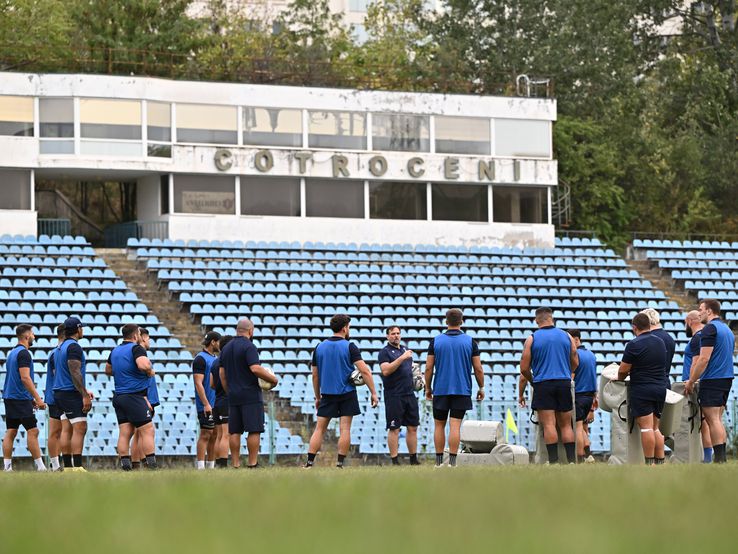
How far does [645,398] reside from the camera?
1598 cm

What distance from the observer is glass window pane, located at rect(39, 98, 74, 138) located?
36.8 metres

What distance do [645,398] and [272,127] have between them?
78.8 ft

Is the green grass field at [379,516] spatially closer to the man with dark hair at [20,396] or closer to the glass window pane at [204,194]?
the man with dark hair at [20,396]

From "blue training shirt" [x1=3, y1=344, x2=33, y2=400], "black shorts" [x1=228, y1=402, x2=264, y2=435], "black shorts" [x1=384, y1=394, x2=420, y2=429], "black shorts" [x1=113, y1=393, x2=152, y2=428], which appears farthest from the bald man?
"blue training shirt" [x1=3, y1=344, x2=33, y2=400]

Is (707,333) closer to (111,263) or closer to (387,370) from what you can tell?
(387,370)

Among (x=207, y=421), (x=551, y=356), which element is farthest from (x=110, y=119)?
(x=551, y=356)

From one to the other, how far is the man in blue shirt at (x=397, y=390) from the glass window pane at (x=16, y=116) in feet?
66.1

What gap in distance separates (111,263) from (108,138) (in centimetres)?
388

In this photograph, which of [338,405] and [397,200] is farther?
[397,200]

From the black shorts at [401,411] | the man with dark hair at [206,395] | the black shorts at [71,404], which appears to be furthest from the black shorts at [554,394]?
the black shorts at [71,404]

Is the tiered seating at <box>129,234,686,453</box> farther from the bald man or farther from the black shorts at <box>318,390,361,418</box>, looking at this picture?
the bald man

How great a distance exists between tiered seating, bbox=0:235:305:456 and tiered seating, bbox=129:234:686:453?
1544 mm

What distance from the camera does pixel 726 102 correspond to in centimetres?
5178

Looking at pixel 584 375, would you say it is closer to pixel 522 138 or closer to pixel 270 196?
pixel 270 196
